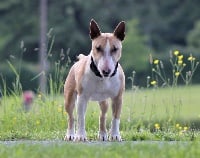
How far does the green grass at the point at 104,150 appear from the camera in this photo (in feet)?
29.1

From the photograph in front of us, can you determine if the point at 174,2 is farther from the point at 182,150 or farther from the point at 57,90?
the point at 182,150

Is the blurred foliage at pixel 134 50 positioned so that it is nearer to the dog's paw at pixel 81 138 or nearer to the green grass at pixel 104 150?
the dog's paw at pixel 81 138

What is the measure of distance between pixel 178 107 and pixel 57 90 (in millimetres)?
2005

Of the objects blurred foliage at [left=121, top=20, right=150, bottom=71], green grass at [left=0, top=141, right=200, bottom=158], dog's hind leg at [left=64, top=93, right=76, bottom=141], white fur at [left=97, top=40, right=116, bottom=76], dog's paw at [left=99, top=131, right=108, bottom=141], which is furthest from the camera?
blurred foliage at [left=121, top=20, right=150, bottom=71]

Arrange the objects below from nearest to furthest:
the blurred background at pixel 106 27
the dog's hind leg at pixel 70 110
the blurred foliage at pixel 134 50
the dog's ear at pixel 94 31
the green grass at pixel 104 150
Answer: the green grass at pixel 104 150, the dog's ear at pixel 94 31, the dog's hind leg at pixel 70 110, the blurred background at pixel 106 27, the blurred foliage at pixel 134 50

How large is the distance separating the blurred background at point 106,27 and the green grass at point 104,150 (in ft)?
143

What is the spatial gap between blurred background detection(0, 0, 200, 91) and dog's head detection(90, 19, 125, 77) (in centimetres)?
4224

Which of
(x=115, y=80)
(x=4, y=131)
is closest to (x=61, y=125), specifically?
(x=4, y=131)

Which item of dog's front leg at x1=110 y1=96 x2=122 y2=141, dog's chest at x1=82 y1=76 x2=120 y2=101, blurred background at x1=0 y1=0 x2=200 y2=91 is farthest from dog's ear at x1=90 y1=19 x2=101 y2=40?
blurred background at x1=0 y1=0 x2=200 y2=91

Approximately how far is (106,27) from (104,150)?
162 ft

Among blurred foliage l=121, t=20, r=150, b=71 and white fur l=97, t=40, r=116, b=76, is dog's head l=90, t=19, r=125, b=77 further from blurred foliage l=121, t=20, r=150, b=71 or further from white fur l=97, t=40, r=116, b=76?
blurred foliage l=121, t=20, r=150, b=71

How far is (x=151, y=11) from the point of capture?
62438 mm

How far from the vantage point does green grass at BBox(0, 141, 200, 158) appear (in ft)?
29.1

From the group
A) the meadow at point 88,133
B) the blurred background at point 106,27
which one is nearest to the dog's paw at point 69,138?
the meadow at point 88,133
